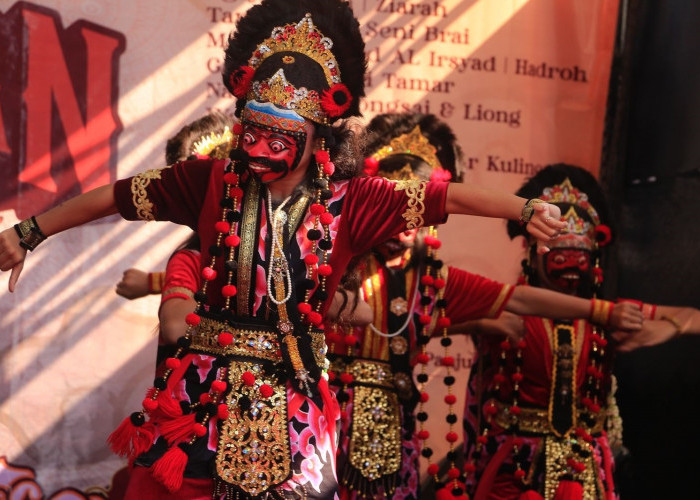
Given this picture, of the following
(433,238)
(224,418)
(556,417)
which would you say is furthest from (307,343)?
(556,417)

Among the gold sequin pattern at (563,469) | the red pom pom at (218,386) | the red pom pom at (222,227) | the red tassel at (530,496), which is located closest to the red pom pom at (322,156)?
the red pom pom at (222,227)

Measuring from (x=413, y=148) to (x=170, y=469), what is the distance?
7.42 feet

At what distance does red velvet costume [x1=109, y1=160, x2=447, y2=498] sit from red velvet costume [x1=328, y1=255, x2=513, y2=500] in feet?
2.93

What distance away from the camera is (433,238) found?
478 cm

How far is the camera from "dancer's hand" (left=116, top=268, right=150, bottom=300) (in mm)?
5383

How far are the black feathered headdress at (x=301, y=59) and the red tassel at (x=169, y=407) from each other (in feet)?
3.08

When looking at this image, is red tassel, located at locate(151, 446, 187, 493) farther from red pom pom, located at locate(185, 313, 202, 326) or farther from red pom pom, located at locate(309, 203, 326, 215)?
red pom pom, located at locate(309, 203, 326, 215)

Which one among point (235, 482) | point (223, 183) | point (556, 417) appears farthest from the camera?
point (556, 417)

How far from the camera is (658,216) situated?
632cm

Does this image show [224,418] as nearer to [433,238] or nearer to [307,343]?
[307,343]

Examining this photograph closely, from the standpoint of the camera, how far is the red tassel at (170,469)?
343 centimetres

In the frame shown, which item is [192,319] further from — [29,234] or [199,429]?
[29,234]

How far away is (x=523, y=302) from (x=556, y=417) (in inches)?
22.8

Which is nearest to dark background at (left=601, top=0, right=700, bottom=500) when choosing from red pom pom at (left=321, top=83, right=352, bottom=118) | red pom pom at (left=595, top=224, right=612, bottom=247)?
red pom pom at (left=595, top=224, right=612, bottom=247)
